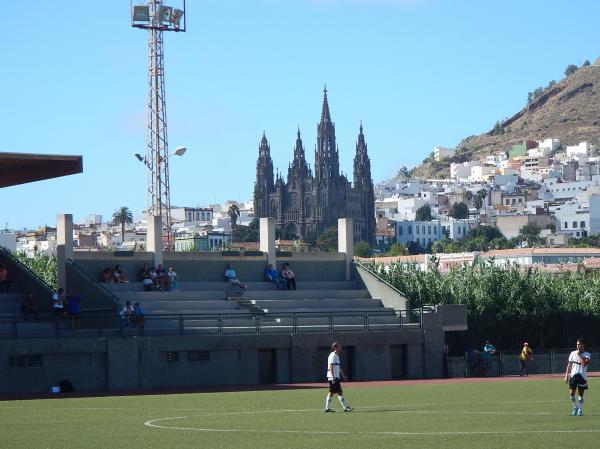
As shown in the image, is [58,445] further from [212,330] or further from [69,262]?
[69,262]

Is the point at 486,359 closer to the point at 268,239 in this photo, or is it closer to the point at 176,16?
the point at 268,239

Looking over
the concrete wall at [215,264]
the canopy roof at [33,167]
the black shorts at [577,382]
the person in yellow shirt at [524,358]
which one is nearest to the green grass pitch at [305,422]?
the black shorts at [577,382]

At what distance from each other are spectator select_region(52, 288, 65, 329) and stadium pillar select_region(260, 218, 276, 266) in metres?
10.7

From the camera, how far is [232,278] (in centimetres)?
4975

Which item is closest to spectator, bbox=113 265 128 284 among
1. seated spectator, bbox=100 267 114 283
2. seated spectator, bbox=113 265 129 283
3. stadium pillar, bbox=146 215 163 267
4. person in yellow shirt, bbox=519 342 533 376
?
seated spectator, bbox=113 265 129 283

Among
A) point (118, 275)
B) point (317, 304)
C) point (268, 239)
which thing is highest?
point (268, 239)

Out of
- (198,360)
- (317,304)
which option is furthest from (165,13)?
(198,360)

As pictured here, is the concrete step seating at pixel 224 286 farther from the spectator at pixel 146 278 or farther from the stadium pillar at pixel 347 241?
the stadium pillar at pixel 347 241

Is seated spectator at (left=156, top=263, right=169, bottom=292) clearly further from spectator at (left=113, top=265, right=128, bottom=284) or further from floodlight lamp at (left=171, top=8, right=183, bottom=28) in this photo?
floodlight lamp at (left=171, top=8, right=183, bottom=28)

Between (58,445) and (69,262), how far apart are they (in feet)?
89.1

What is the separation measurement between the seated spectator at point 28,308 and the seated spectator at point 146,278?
17.7ft

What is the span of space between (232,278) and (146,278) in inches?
143

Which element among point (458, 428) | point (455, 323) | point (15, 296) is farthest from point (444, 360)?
point (458, 428)

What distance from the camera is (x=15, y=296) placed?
1726 inches
